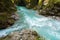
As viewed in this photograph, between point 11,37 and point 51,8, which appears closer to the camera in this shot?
point 11,37

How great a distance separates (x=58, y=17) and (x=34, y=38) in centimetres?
1280

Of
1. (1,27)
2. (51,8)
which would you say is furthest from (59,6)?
(1,27)

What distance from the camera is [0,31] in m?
15.4

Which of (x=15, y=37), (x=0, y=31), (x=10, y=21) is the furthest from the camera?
(x=10, y=21)

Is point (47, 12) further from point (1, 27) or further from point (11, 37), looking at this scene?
point (11, 37)

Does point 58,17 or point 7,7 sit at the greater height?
point 7,7

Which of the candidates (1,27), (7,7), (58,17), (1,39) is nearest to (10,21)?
(1,27)

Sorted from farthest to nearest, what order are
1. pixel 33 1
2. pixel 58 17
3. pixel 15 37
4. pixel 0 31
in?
pixel 33 1 < pixel 58 17 < pixel 0 31 < pixel 15 37

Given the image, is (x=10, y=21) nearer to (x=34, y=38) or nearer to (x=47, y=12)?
(x=34, y=38)

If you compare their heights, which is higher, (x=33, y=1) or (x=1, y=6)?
(x=1, y=6)

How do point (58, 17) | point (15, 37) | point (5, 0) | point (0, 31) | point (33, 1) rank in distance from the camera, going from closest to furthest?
point (15, 37) → point (0, 31) → point (5, 0) → point (58, 17) → point (33, 1)

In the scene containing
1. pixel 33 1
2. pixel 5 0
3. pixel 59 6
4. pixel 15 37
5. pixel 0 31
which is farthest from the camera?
pixel 33 1

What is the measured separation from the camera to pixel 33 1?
42125 millimetres

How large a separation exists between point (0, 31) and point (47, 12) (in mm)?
12993
